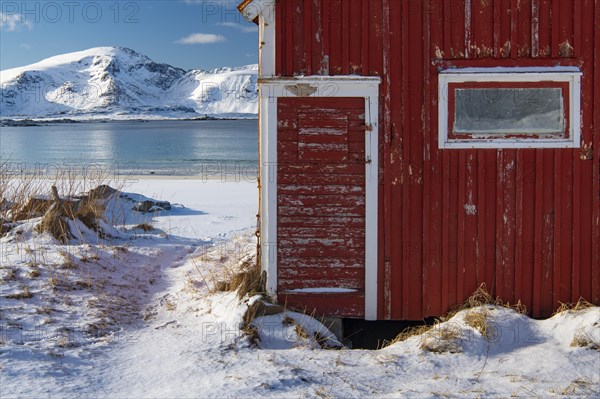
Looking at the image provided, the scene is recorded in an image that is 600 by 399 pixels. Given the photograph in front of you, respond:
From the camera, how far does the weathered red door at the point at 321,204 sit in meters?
Answer: 6.41

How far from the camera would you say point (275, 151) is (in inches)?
253

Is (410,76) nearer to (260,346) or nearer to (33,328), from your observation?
(260,346)

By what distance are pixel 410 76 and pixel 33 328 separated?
14.8 ft

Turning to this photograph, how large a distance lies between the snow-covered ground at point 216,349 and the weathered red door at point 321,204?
43 centimetres

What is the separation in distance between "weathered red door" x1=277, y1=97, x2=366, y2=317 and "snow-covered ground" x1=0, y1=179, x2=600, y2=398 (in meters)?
0.43

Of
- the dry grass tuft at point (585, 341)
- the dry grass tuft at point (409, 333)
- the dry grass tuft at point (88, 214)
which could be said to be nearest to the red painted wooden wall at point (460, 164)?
the dry grass tuft at point (409, 333)

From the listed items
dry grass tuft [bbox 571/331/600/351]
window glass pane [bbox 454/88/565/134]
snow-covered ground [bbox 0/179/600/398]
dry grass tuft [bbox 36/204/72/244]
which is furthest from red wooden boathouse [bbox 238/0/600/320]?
dry grass tuft [bbox 36/204/72/244]

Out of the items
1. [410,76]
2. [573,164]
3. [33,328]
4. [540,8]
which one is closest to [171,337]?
[33,328]

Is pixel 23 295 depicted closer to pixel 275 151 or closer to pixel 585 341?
pixel 275 151

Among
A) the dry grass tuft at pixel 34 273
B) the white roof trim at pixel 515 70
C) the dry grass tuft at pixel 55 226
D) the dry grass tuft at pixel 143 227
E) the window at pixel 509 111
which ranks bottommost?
the dry grass tuft at pixel 34 273

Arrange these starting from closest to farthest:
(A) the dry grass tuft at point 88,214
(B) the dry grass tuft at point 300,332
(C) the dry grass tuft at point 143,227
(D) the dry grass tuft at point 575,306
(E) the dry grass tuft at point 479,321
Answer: (E) the dry grass tuft at point 479,321
(B) the dry grass tuft at point 300,332
(D) the dry grass tuft at point 575,306
(A) the dry grass tuft at point 88,214
(C) the dry grass tuft at point 143,227

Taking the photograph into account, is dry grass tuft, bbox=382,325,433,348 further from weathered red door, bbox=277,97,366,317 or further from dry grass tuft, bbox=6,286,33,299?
dry grass tuft, bbox=6,286,33,299

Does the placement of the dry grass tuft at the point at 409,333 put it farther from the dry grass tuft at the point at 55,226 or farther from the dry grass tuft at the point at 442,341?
the dry grass tuft at the point at 55,226

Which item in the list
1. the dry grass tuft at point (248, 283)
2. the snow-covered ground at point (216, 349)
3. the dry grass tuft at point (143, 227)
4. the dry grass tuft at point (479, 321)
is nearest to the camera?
the snow-covered ground at point (216, 349)
